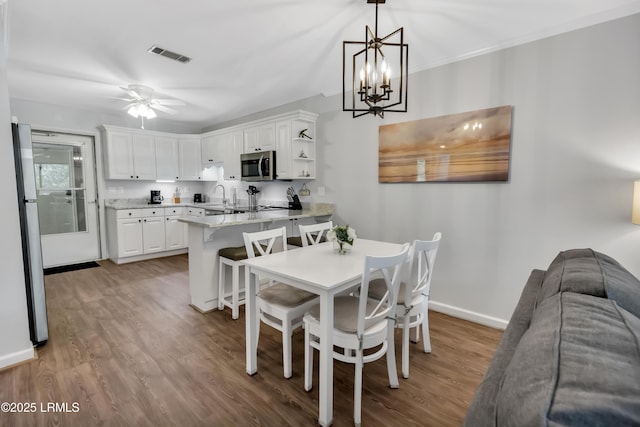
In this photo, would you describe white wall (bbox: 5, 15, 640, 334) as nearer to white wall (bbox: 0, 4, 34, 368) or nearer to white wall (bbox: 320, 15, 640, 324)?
white wall (bbox: 320, 15, 640, 324)

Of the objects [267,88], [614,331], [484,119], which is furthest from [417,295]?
[267,88]

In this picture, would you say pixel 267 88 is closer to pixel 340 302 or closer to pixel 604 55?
pixel 340 302

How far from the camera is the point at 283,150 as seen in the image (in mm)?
4188

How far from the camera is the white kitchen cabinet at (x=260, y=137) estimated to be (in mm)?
4359

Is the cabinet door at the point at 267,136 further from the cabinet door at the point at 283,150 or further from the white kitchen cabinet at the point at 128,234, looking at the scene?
the white kitchen cabinet at the point at 128,234

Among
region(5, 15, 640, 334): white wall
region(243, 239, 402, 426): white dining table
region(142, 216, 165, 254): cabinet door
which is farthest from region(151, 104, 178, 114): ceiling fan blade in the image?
region(243, 239, 402, 426): white dining table

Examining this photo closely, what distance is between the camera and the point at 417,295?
2.17 meters

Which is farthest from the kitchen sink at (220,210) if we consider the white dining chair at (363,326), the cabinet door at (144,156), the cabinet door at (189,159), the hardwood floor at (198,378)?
the white dining chair at (363,326)

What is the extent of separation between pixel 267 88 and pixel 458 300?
3360 millimetres

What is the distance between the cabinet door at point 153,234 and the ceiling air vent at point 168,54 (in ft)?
10.1

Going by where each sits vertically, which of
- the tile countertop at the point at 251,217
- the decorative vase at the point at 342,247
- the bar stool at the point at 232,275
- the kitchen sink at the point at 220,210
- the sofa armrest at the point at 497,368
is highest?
the tile countertop at the point at 251,217

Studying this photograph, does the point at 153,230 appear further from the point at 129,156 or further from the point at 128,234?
the point at 129,156

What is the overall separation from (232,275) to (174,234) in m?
2.93

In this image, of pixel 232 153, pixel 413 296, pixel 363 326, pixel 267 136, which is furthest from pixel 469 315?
pixel 232 153
